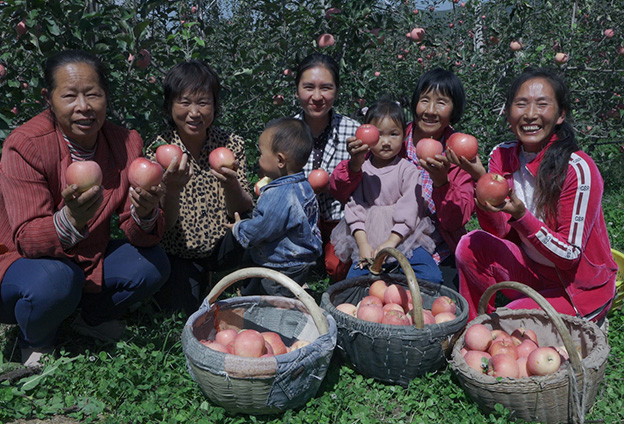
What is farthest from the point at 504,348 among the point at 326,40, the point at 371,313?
the point at 326,40

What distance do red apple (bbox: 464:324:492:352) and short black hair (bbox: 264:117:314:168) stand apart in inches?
46.4

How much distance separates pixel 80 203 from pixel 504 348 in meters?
1.80

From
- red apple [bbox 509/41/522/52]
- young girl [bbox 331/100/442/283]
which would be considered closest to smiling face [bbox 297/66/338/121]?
young girl [bbox 331/100/442/283]

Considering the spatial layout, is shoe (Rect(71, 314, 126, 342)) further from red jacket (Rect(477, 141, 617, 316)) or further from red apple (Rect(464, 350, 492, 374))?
red jacket (Rect(477, 141, 617, 316))

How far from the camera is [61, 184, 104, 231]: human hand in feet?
6.82

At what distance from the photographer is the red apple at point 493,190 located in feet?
7.47

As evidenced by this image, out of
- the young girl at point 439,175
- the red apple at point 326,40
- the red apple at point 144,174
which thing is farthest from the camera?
the red apple at point 326,40

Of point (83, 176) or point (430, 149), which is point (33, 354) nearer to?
point (83, 176)

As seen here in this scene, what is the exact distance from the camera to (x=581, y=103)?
20.0 feet

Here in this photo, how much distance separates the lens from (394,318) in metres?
2.43

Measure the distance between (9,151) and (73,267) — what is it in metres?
0.55

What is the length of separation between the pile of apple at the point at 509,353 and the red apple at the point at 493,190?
1.80 ft

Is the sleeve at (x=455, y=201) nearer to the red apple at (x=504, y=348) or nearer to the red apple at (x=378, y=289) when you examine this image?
the red apple at (x=378, y=289)

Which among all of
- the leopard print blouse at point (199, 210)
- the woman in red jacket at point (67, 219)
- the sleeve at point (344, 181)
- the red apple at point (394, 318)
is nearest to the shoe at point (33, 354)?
the woman in red jacket at point (67, 219)
